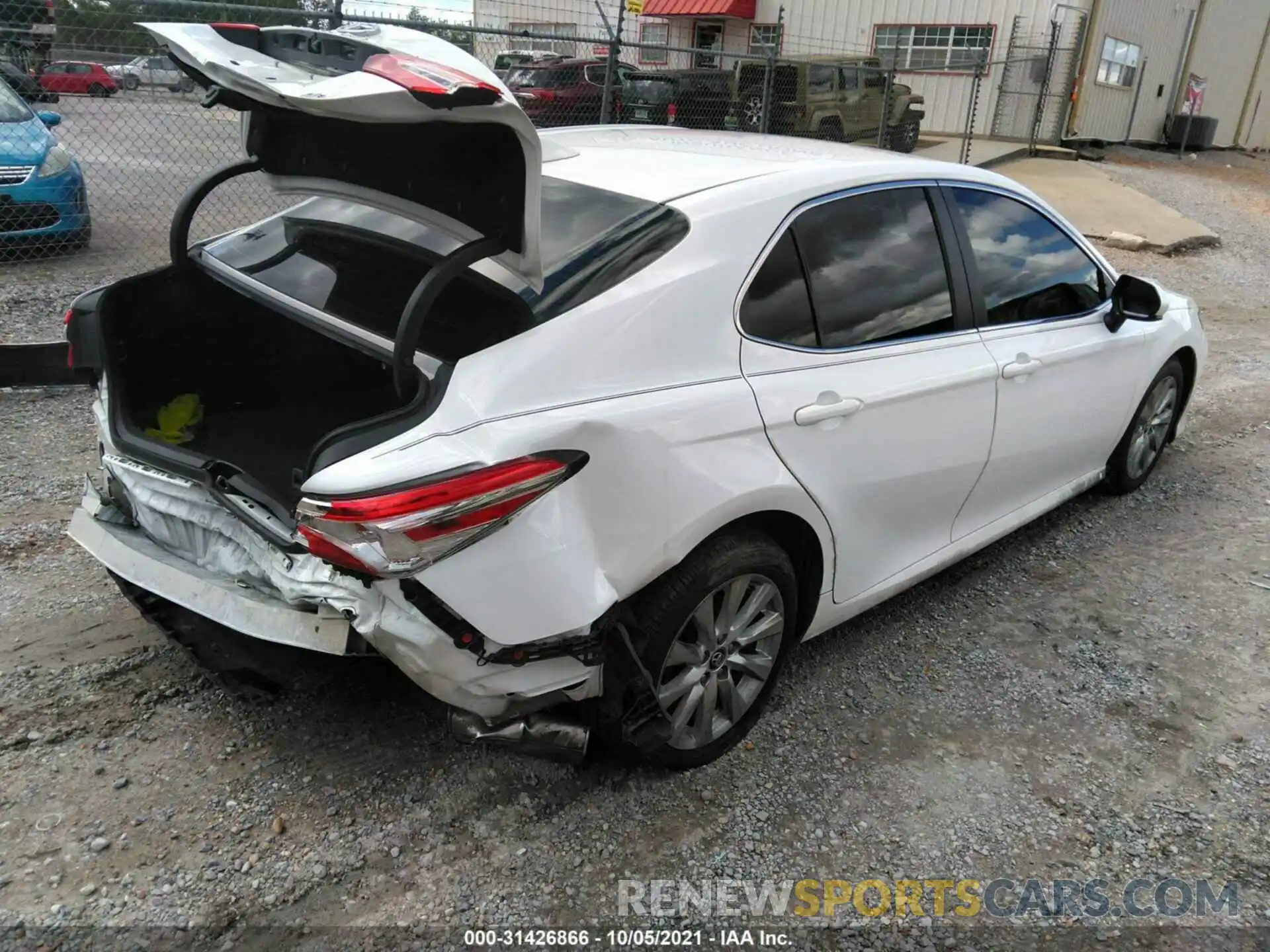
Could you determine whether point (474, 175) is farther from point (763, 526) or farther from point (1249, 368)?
point (1249, 368)

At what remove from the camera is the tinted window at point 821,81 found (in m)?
14.7

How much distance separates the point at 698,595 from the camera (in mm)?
2457

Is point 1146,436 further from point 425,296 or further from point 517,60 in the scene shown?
point 517,60

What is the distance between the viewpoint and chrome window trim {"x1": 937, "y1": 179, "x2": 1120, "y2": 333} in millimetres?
3378

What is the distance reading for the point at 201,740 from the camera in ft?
8.96

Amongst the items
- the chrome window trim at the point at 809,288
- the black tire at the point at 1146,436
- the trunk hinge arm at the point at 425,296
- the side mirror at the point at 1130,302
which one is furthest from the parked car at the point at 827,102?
the trunk hinge arm at the point at 425,296

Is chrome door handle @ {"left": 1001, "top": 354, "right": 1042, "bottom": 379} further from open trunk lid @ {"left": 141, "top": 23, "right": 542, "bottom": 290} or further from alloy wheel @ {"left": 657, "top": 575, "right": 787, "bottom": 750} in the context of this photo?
open trunk lid @ {"left": 141, "top": 23, "right": 542, "bottom": 290}

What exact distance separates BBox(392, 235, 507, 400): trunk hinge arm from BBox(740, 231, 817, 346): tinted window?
0.73m

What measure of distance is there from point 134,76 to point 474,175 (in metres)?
6.31

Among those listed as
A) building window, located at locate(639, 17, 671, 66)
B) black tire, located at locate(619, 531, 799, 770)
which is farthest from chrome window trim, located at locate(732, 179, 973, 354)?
building window, located at locate(639, 17, 671, 66)

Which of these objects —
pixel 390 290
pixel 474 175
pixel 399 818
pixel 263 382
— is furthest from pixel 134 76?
pixel 399 818

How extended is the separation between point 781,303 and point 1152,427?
309 cm

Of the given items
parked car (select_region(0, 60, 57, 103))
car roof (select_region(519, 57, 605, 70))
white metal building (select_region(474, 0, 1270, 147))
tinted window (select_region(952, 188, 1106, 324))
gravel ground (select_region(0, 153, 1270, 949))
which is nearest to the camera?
gravel ground (select_region(0, 153, 1270, 949))

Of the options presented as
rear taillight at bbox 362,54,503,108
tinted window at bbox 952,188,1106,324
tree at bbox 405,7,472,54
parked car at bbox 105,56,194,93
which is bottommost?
tinted window at bbox 952,188,1106,324
